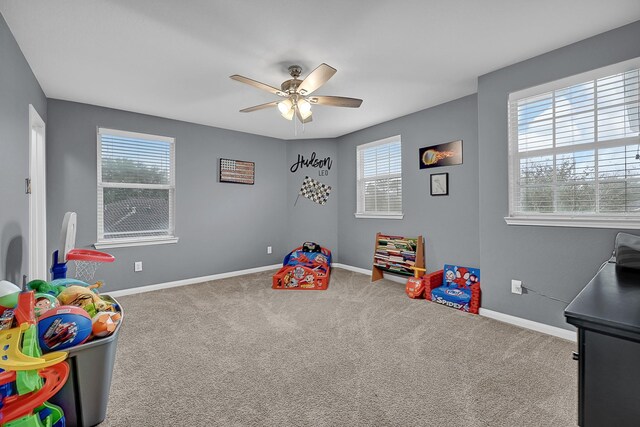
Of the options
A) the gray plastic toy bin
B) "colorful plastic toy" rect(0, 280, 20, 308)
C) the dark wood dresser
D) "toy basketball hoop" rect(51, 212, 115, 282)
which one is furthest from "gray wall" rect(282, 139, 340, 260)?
the dark wood dresser

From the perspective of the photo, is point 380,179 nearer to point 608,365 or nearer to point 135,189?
point 135,189

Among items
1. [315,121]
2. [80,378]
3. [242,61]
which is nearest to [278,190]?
[315,121]

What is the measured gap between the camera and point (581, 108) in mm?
2428

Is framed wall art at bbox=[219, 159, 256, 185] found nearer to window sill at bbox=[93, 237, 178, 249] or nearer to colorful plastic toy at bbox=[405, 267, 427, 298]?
window sill at bbox=[93, 237, 178, 249]

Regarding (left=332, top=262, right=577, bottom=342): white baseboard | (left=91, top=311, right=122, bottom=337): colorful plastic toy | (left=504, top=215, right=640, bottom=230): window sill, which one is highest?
(left=504, top=215, right=640, bottom=230): window sill

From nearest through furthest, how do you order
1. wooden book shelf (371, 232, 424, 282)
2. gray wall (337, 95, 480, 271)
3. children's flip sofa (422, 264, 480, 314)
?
children's flip sofa (422, 264, 480, 314), gray wall (337, 95, 480, 271), wooden book shelf (371, 232, 424, 282)

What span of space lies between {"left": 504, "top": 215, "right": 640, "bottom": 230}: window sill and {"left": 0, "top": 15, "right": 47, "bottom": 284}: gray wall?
401 centimetres

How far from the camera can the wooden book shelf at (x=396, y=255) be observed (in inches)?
157

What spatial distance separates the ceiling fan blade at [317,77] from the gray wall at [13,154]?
2007 millimetres

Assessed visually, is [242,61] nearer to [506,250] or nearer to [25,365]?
[25,365]

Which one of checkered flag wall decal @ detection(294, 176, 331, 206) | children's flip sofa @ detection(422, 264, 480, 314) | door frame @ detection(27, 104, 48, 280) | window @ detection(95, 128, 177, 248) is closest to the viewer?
door frame @ detection(27, 104, 48, 280)

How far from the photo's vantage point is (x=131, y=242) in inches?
152

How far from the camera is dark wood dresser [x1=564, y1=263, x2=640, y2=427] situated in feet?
1.98

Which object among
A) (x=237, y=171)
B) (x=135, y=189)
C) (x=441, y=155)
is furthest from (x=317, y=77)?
(x=135, y=189)
